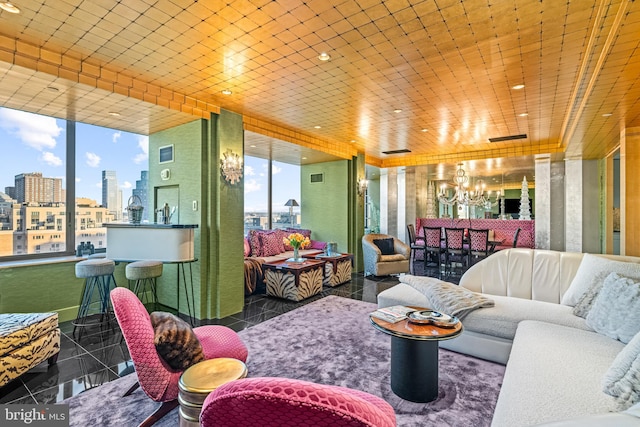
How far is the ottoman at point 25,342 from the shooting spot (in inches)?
90.3

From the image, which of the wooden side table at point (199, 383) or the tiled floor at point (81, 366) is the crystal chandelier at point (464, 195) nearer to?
the tiled floor at point (81, 366)

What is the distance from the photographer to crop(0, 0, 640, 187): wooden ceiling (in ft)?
7.18

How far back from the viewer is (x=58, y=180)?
412 centimetres

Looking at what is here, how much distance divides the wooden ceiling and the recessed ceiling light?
0.04m

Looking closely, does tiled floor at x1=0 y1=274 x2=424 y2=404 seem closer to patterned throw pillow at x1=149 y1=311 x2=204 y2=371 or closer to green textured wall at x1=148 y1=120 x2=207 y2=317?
green textured wall at x1=148 y1=120 x2=207 y2=317

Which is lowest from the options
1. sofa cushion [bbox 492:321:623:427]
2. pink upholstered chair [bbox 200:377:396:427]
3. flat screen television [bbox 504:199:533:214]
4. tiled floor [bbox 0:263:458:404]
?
A: tiled floor [bbox 0:263:458:404]

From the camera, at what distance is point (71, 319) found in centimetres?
385

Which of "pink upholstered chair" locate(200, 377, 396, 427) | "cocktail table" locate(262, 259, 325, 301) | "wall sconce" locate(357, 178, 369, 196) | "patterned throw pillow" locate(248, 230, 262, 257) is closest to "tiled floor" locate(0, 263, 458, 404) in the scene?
"cocktail table" locate(262, 259, 325, 301)

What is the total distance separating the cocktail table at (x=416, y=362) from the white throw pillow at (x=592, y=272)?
54.7 inches

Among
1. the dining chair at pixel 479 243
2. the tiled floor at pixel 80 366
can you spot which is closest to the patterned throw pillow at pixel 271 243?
the tiled floor at pixel 80 366

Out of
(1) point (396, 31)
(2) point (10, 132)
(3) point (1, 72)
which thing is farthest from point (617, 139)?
(2) point (10, 132)

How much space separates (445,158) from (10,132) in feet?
25.1

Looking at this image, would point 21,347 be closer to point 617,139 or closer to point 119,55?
point 119,55

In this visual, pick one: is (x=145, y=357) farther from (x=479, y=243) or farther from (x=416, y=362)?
(x=479, y=243)
